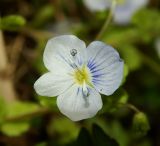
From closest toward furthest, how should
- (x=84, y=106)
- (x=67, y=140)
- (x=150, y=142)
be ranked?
(x=84, y=106) < (x=67, y=140) < (x=150, y=142)

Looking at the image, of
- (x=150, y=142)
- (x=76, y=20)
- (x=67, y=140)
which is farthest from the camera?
(x=76, y=20)

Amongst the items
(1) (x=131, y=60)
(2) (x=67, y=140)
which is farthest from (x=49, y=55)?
(1) (x=131, y=60)

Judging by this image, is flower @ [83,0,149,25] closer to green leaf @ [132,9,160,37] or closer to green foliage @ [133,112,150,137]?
green leaf @ [132,9,160,37]

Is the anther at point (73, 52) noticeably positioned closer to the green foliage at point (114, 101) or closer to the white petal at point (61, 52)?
the white petal at point (61, 52)

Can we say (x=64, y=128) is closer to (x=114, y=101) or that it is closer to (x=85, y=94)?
(x=114, y=101)

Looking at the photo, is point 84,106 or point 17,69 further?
point 17,69

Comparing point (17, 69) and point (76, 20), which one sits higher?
point (76, 20)

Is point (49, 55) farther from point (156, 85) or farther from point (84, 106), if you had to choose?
point (156, 85)
